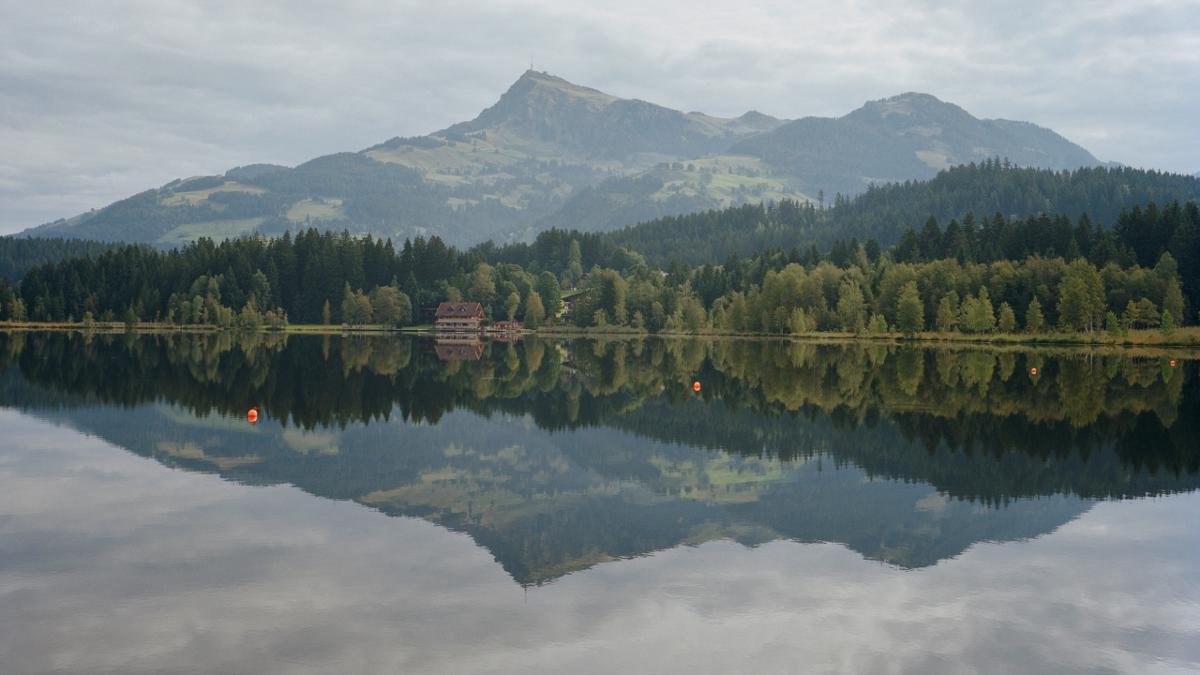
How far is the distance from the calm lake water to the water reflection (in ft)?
0.91

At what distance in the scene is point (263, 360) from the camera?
110 metres

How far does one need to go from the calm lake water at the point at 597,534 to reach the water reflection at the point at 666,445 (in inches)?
10.9

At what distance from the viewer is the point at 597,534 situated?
3281 cm

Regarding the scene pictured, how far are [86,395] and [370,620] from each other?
57441mm

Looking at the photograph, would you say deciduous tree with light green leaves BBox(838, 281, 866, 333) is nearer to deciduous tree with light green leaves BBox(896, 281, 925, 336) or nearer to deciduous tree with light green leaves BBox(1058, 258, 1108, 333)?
deciduous tree with light green leaves BBox(896, 281, 925, 336)

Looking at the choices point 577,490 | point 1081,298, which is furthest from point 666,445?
point 1081,298

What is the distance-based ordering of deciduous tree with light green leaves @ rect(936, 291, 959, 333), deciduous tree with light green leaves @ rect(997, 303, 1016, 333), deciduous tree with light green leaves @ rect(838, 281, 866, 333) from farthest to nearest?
1. deciduous tree with light green leaves @ rect(838, 281, 866, 333)
2. deciduous tree with light green leaves @ rect(936, 291, 959, 333)
3. deciduous tree with light green leaves @ rect(997, 303, 1016, 333)

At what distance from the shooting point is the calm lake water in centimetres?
2181

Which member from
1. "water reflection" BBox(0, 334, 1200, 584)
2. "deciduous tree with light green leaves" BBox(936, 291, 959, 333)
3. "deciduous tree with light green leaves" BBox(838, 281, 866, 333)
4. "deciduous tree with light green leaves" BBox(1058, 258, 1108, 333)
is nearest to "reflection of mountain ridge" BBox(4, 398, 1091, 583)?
"water reflection" BBox(0, 334, 1200, 584)

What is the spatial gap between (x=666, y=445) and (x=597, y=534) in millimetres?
19479

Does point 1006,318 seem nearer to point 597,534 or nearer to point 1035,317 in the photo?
A: point 1035,317

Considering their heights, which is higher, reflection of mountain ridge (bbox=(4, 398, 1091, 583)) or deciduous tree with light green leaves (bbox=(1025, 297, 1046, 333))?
deciduous tree with light green leaves (bbox=(1025, 297, 1046, 333))

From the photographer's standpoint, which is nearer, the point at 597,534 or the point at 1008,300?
the point at 597,534

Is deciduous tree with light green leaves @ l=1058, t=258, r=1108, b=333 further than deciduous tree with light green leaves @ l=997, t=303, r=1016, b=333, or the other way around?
deciduous tree with light green leaves @ l=997, t=303, r=1016, b=333
